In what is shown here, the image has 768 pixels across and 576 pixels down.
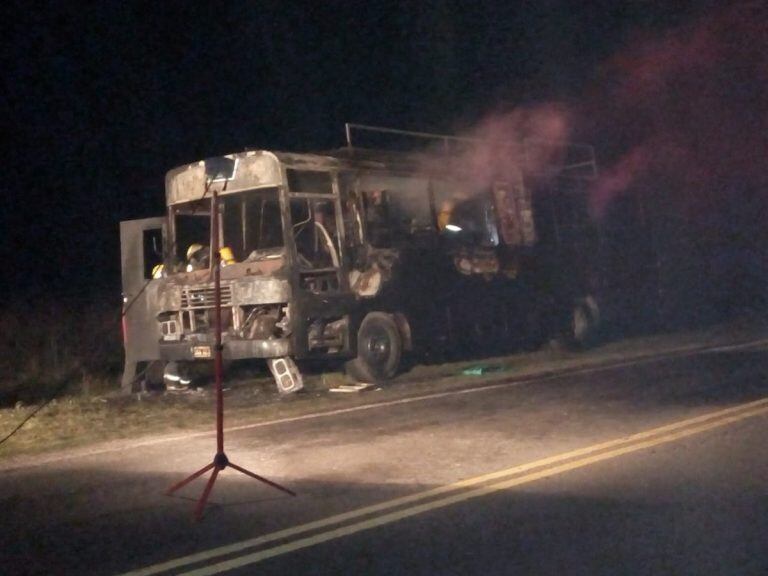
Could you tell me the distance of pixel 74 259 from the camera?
1026 inches

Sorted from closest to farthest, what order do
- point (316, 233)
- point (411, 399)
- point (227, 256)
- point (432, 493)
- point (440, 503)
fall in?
point (440, 503), point (432, 493), point (411, 399), point (316, 233), point (227, 256)

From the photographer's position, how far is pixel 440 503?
7484mm

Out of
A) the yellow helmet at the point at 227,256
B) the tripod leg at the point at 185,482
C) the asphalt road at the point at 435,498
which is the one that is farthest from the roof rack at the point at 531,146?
A: the tripod leg at the point at 185,482

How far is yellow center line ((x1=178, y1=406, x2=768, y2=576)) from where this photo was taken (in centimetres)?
620

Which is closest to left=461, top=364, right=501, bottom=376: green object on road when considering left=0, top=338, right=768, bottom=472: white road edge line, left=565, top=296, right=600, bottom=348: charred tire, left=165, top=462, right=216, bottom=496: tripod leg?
left=0, top=338, right=768, bottom=472: white road edge line

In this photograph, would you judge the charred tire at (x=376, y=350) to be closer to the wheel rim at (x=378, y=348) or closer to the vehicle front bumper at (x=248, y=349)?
the wheel rim at (x=378, y=348)

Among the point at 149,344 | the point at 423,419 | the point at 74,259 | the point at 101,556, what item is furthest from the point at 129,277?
the point at 74,259

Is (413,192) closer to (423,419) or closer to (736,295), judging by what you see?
(423,419)

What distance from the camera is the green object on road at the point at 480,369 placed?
53.0ft

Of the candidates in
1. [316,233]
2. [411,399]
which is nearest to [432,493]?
[411,399]

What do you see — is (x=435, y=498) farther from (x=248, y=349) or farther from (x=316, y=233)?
(x=316, y=233)

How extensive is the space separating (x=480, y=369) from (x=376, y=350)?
206 centimetres

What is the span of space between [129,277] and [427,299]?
14.9ft

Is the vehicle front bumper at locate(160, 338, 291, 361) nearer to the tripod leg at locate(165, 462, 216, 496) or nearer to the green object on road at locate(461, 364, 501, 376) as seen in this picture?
the green object on road at locate(461, 364, 501, 376)
